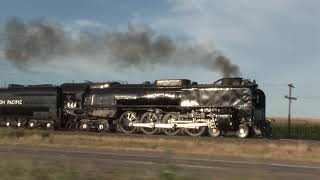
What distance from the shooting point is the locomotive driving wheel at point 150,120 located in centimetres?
3675

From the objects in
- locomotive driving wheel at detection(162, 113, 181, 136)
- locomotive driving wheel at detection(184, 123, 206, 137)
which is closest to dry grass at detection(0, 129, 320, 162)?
locomotive driving wheel at detection(162, 113, 181, 136)

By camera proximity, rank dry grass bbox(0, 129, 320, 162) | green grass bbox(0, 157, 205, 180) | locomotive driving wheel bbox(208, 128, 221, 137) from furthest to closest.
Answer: locomotive driving wheel bbox(208, 128, 221, 137) < dry grass bbox(0, 129, 320, 162) < green grass bbox(0, 157, 205, 180)

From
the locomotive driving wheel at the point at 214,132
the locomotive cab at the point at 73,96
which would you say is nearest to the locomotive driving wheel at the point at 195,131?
the locomotive driving wheel at the point at 214,132

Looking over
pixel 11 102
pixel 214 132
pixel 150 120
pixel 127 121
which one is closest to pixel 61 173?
pixel 214 132

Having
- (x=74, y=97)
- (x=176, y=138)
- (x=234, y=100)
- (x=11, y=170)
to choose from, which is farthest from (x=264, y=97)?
(x=11, y=170)

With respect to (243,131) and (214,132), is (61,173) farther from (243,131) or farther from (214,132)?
(214,132)

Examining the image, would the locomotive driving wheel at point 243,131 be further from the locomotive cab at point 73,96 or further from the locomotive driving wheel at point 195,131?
the locomotive cab at point 73,96

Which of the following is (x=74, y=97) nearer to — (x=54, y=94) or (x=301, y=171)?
(x=54, y=94)

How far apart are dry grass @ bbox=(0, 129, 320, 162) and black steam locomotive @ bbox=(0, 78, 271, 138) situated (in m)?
3.64

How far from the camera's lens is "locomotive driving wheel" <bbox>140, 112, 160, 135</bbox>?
36.8 m

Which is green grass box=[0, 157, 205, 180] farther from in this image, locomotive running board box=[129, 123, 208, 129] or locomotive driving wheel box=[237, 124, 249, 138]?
locomotive running board box=[129, 123, 208, 129]

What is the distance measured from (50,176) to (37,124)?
117ft

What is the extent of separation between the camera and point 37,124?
44656 mm

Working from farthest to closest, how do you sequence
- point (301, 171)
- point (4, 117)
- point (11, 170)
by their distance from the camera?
point (4, 117) < point (301, 171) < point (11, 170)
